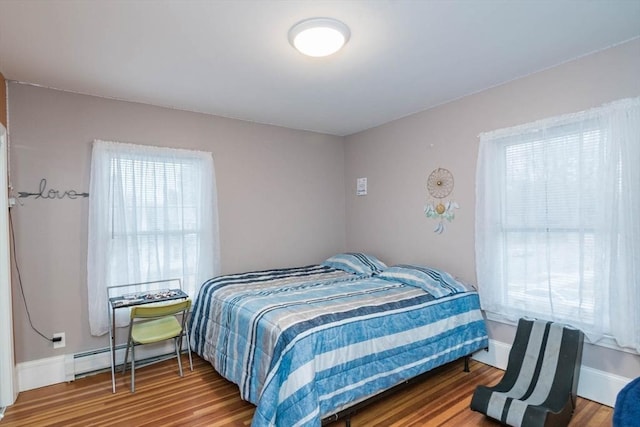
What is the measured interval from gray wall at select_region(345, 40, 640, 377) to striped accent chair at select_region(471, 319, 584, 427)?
0.31 meters

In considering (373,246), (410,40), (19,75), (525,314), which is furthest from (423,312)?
(19,75)

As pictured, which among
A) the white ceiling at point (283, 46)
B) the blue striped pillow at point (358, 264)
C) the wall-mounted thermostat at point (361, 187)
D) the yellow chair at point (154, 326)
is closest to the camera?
the white ceiling at point (283, 46)

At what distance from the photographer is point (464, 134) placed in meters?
3.15

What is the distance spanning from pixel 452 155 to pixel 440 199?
1.46 feet

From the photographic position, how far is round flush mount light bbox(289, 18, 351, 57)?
6.19 feet

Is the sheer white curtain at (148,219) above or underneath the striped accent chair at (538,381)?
above

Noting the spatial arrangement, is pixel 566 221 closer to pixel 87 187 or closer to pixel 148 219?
pixel 148 219

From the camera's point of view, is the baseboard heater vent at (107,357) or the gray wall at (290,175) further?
the baseboard heater vent at (107,357)

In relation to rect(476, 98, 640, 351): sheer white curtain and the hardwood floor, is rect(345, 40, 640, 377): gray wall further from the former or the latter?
the hardwood floor

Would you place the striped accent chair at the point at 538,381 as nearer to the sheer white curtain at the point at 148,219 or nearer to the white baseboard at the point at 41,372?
the sheer white curtain at the point at 148,219

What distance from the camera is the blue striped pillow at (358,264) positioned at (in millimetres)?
3623

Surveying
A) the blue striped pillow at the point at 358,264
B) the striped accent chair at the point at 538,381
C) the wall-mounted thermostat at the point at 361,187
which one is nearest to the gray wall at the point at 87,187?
the wall-mounted thermostat at the point at 361,187

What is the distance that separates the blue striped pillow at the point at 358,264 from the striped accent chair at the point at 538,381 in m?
1.46

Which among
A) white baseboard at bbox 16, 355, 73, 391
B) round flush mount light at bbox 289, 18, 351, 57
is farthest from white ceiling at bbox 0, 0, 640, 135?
white baseboard at bbox 16, 355, 73, 391
